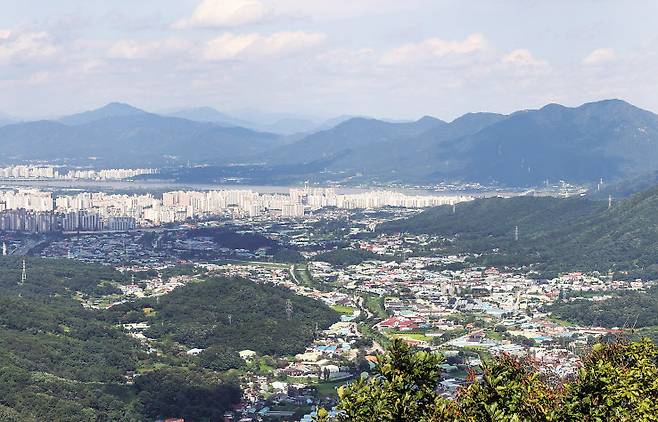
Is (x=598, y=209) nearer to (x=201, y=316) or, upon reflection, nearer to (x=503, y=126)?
(x=201, y=316)

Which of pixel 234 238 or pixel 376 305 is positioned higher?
pixel 234 238

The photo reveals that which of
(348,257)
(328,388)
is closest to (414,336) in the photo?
(328,388)

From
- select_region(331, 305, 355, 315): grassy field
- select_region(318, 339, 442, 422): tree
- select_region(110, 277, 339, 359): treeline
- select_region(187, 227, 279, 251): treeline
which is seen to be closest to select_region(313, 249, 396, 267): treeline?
select_region(187, 227, 279, 251): treeline

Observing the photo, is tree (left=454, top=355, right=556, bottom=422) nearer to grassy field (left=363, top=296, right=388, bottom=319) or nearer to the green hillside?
the green hillside

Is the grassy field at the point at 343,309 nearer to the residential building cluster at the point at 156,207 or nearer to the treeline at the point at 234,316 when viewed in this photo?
the treeline at the point at 234,316

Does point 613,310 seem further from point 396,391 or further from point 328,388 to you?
point 396,391

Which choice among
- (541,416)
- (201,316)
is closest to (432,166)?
(201,316)
